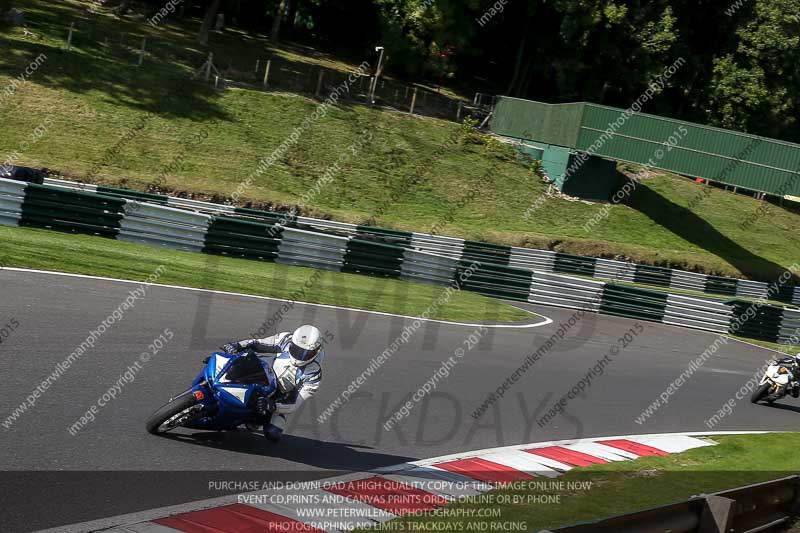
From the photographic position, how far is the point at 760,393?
650 inches

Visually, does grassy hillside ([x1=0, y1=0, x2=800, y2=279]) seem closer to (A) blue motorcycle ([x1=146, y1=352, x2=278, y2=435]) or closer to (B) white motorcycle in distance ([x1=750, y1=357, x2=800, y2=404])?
(B) white motorcycle in distance ([x1=750, y1=357, x2=800, y2=404])

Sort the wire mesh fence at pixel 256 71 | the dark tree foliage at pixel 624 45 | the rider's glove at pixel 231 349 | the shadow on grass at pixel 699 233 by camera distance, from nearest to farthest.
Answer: the rider's glove at pixel 231 349 → the wire mesh fence at pixel 256 71 → the shadow on grass at pixel 699 233 → the dark tree foliage at pixel 624 45

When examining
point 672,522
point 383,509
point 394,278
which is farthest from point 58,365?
point 394,278

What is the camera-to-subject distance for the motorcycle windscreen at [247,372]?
8312 mm

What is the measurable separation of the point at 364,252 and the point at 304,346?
13.7 m

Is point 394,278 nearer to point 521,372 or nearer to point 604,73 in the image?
point 521,372

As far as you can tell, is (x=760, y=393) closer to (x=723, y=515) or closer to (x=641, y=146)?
(x=723, y=515)

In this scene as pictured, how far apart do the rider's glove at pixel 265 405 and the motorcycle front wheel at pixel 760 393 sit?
1126 centimetres

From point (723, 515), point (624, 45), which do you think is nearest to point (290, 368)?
point (723, 515)

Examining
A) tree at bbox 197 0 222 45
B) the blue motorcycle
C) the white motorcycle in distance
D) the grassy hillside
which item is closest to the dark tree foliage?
tree at bbox 197 0 222 45

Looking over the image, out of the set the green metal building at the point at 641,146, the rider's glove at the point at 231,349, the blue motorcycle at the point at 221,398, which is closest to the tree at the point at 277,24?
the green metal building at the point at 641,146

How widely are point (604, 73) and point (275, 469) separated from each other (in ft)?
155

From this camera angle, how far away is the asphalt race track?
7.20 metres

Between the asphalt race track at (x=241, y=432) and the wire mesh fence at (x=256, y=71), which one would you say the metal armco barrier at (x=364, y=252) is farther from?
the wire mesh fence at (x=256, y=71)
